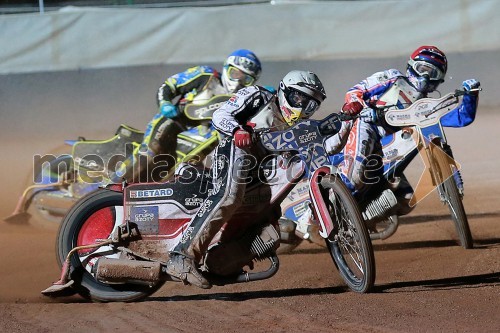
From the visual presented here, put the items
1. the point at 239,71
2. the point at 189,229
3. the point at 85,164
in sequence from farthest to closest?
the point at 85,164, the point at 239,71, the point at 189,229

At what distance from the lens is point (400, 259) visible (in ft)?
23.3

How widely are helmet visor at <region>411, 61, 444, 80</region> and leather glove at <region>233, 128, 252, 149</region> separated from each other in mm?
2772

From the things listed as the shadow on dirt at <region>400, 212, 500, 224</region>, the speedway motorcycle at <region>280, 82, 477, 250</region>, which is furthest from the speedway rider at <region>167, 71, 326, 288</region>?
the shadow on dirt at <region>400, 212, 500, 224</region>

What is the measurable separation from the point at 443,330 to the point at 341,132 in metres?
1.80

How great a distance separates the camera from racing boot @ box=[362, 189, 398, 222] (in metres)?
7.21

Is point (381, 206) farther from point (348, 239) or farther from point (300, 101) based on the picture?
point (300, 101)

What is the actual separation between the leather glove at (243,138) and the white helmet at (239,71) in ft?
11.3

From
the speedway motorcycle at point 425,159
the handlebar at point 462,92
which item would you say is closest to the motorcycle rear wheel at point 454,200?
the speedway motorcycle at point 425,159

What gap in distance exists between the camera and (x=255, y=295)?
19.4 feet

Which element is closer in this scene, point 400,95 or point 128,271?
point 128,271

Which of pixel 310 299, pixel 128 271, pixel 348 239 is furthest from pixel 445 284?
pixel 128 271

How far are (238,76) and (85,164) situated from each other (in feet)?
6.14

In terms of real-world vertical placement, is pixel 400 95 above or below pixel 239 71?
below

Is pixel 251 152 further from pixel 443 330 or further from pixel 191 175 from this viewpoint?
pixel 443 330
